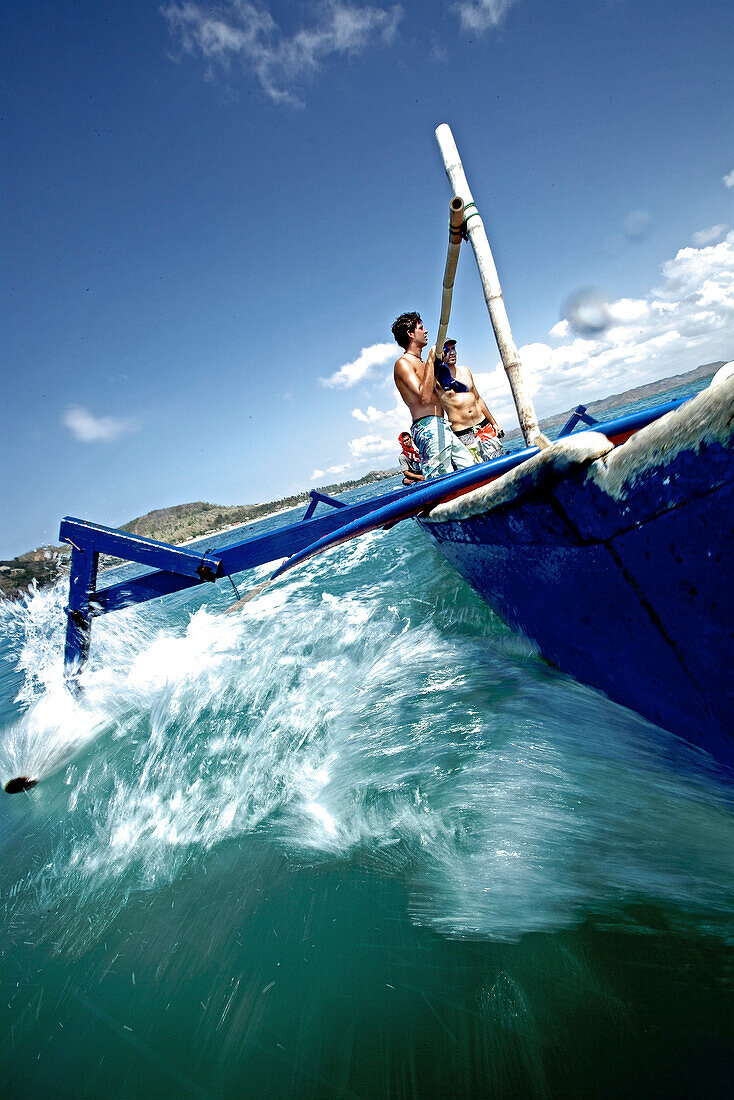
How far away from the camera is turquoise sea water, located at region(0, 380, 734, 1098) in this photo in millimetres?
1191

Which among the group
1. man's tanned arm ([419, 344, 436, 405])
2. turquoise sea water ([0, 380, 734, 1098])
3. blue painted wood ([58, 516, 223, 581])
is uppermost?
man's tanned arm ([419, 344, 436, 405])

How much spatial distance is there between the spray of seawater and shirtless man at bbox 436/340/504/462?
2.47m

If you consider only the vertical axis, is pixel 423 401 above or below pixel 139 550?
above

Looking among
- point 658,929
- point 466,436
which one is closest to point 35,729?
point 658,929

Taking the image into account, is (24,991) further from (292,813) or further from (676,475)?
(676,475)

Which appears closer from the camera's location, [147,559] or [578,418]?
[147,559]

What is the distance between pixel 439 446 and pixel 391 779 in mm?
3743

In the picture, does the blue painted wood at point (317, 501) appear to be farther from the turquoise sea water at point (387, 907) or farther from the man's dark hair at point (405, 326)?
the turquoise sea water at point (387, 907)

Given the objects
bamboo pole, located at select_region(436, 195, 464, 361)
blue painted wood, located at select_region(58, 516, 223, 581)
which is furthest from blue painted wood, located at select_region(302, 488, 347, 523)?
bamboo pole, located at select_region(436, 195, 464, 361)

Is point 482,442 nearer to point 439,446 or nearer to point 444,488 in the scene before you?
point 439,446

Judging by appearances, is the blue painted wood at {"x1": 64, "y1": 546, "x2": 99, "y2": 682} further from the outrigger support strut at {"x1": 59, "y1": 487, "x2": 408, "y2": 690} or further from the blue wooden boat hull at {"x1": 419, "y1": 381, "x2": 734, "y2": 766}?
the blue wooden boat hull at {"x1": 419, "y1": 381, "x2": 734, "y2": 766}

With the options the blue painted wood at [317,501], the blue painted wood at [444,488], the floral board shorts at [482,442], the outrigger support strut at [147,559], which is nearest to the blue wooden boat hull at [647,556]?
the blue painted wood at [444,488]

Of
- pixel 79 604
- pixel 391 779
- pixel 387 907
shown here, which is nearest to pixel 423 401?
pixel 391 779

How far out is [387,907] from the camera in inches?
64.6
